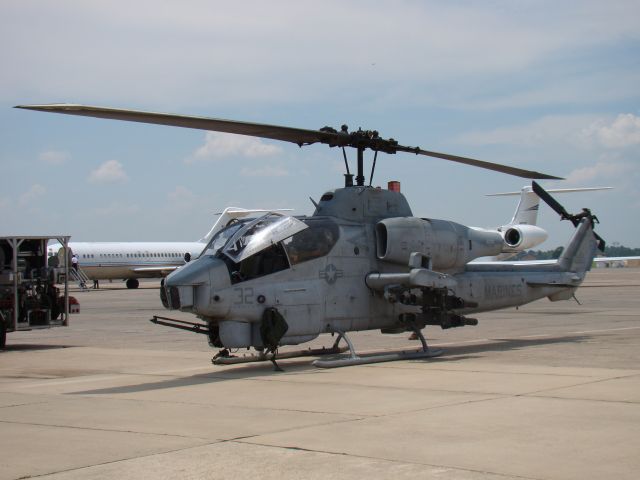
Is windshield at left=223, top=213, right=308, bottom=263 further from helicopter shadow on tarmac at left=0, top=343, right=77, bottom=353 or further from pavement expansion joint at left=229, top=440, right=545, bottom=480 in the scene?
helicopter shadow on tarmac at left=0, top=343, right=77, bottom=353

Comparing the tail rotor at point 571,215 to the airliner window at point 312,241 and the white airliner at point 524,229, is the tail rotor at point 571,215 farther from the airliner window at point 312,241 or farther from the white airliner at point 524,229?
the white airliner at point 524,229

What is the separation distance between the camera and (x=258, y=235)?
40.2 ft

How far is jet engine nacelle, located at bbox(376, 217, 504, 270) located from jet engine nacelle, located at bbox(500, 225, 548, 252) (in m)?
26.0

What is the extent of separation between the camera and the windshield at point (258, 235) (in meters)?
12.1

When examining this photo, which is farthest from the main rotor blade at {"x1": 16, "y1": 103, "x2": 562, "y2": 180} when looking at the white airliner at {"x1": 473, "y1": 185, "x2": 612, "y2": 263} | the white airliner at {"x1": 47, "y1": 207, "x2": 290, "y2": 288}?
the white airliner at {"x1": 47, "y1": 207, "x2": 290, "y2": 288}

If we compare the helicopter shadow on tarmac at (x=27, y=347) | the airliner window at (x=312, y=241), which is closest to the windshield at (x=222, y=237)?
the airliner window at (x=312, y=241)

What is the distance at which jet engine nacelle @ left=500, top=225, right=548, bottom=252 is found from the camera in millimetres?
40688

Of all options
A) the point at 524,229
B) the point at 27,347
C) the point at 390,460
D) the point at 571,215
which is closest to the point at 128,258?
the point at 524,229

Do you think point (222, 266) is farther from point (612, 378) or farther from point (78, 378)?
point (612, 378)

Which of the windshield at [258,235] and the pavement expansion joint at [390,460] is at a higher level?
the windshield at [258,235]

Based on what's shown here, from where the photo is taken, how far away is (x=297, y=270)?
41.3 feet

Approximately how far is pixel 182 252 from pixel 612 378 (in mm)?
58581

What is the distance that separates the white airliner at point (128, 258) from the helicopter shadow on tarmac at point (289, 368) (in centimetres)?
4337

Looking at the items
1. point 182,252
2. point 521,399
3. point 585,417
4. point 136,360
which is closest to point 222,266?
point 136,360
